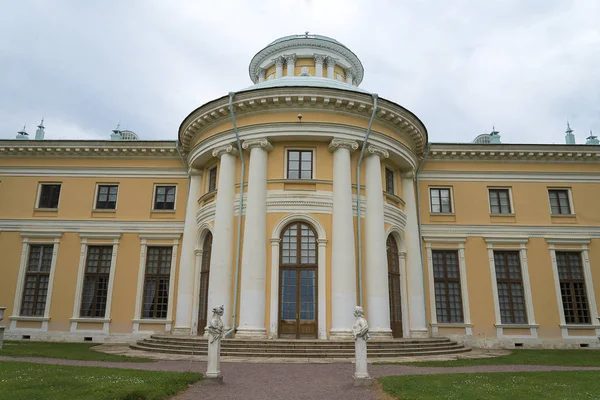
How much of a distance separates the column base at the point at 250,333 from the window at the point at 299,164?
584 cm

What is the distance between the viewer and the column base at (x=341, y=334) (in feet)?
47.4

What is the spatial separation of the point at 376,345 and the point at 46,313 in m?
15.3

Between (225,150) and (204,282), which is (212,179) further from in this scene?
(204,282)

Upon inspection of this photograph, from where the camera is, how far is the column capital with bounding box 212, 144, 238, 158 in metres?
17.5

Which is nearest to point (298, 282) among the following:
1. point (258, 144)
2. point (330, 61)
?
point (258, 144)

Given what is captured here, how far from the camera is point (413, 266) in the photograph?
61.4 ft

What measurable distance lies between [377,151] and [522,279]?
9581mm

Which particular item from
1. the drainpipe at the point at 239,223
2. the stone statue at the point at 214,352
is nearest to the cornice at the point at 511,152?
the drainpipe at the point at 239,223

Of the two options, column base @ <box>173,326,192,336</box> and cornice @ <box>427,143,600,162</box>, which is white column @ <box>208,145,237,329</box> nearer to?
column base @ <box>173,326,192,336</box>

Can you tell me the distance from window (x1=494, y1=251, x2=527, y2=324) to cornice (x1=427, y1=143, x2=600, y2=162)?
4.75 meters

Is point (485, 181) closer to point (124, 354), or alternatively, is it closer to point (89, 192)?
point (124, 354)

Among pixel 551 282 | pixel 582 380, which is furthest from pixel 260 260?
pixel 551 282

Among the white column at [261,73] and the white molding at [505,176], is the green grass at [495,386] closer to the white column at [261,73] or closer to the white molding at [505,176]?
the white molding at [505,176]

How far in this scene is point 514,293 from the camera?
20.2 metres
